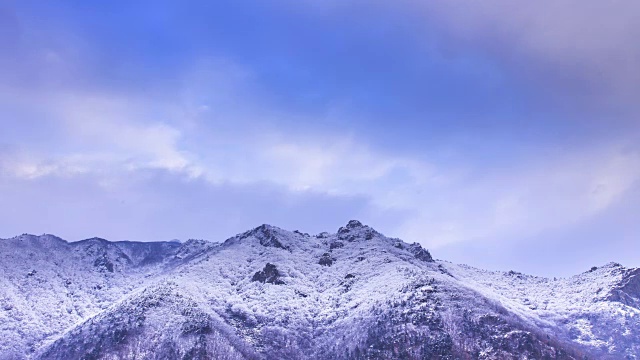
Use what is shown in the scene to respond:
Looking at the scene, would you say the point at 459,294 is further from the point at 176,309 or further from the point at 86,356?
the point at 86,356

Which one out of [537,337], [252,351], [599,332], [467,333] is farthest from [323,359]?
[599,332]

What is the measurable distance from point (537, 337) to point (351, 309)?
56.6 m

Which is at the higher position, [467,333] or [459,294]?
[459,294]

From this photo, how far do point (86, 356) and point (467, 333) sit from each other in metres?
105

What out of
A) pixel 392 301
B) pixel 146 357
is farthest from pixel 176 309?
pixel 392 301

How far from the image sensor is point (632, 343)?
189750 mm

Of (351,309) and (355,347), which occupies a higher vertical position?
(351,309)

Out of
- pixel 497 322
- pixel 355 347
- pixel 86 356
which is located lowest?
pixel 86 356

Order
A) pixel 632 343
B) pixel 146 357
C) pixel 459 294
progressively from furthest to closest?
pixel 632 343, pixel 459 294, pixel 146 357

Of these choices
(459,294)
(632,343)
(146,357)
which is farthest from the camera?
(632,343)

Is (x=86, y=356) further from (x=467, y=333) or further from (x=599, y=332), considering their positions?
(x=599, y=332)

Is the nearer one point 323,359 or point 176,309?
point 323,359

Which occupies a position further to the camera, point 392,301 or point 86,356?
point 392,301

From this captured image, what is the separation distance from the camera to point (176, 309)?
178500mm
